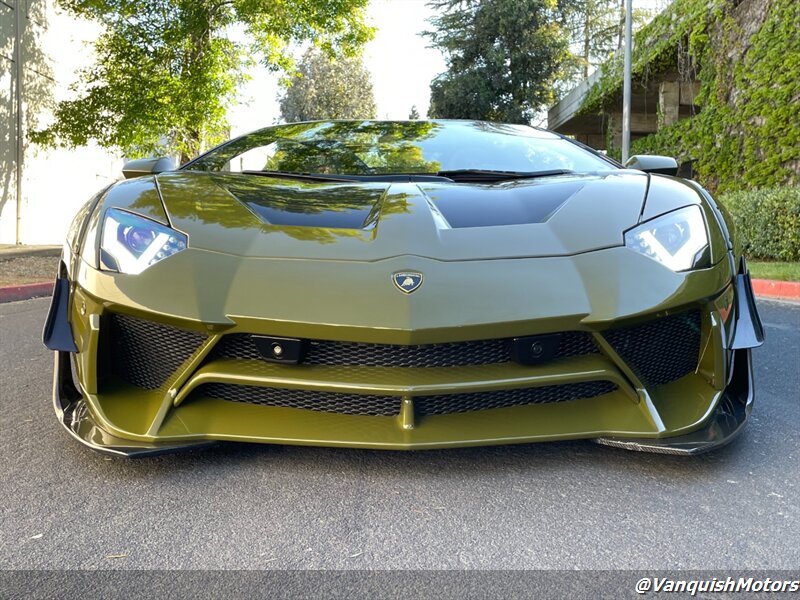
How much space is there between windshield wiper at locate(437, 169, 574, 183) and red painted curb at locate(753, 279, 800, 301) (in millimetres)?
4689

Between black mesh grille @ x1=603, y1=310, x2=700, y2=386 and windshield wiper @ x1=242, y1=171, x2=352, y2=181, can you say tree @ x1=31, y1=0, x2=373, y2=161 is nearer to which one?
windshield wiper @ x1=242, y1=171, x2=352, y2=181

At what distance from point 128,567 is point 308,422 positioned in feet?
1.85

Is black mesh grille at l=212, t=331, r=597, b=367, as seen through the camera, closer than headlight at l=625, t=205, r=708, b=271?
Yes

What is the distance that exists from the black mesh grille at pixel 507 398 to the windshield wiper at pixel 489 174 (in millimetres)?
994

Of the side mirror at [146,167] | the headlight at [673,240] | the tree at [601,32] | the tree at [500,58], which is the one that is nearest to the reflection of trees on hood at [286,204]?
the side mirror at [146,167]

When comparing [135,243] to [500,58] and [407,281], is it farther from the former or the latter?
[500,58]

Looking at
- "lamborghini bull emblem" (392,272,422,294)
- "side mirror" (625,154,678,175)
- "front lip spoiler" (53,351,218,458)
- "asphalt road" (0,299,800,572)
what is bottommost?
"asphalt road" (0,299,800,572)

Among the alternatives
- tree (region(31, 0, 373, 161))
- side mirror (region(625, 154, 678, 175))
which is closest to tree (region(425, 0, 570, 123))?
tree (region(31, 0, 373, 161))

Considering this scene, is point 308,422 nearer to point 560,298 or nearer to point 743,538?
point 560,298

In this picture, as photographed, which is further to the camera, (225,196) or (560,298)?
(225,196)

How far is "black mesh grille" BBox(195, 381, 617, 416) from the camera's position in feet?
5.96

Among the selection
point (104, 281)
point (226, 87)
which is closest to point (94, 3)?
point (226, 87)

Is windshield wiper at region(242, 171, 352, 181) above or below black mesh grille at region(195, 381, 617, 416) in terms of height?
above

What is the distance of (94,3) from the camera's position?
11906 millimetres
